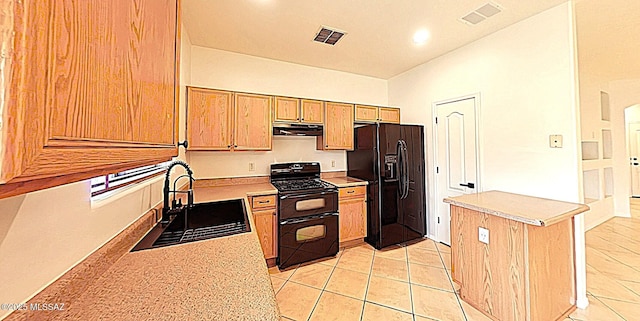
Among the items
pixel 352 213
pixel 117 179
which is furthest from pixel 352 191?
pixel 117 179

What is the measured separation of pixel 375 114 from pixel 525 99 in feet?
6.15

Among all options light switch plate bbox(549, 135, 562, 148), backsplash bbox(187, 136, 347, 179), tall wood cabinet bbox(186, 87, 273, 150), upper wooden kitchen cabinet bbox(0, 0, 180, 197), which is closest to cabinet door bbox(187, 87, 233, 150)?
tall wood cabinet bbox(186, 87, 273, 150)

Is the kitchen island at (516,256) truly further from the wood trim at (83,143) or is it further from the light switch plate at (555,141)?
the wood trim at (83,143)

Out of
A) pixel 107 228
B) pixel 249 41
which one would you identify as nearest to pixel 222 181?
pixel 249 41

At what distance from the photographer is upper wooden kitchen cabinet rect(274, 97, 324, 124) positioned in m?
3.11

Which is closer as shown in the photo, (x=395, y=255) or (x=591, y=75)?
(x=395, y=255)

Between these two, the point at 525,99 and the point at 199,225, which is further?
the point at 525,99

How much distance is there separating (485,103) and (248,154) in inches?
123

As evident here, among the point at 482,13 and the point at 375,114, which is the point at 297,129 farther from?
the point at 482,13

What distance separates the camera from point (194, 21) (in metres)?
2.44

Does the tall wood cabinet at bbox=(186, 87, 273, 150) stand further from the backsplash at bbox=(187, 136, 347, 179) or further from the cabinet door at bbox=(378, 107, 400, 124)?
the cabinet door at bbox=(378, 107, 400, 124)

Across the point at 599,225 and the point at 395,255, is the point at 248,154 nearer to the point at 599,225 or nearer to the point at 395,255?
the point at 395,255

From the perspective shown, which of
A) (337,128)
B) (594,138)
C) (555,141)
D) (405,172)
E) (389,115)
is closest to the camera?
(555,141)

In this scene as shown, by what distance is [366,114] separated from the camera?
3750 mm
